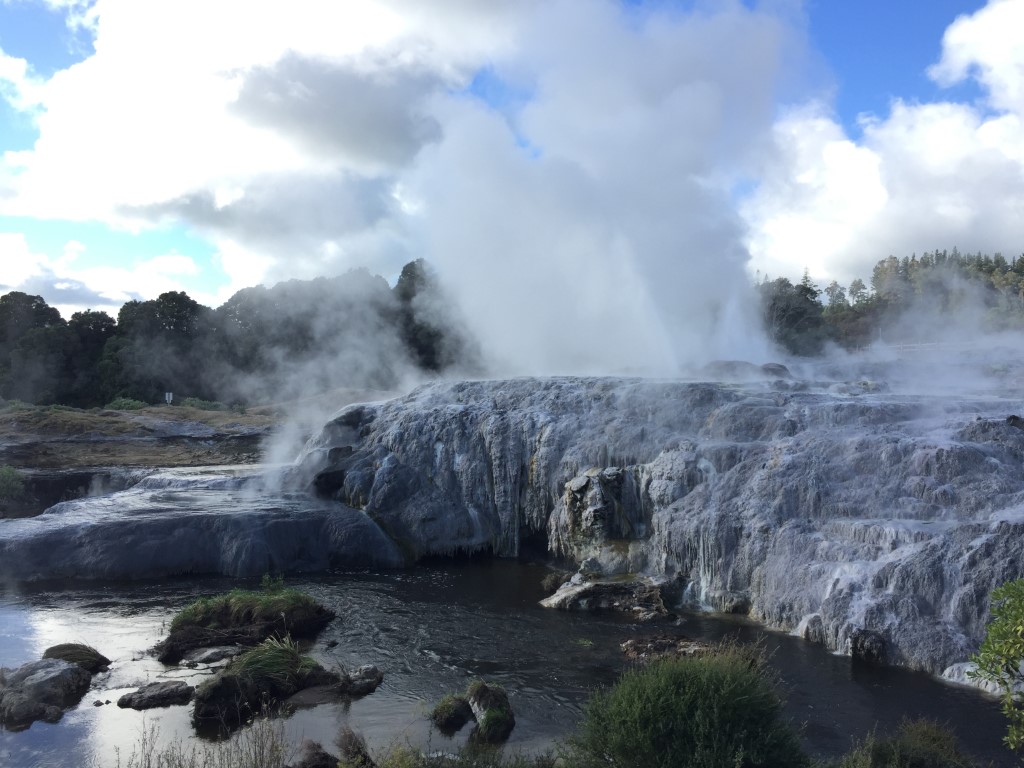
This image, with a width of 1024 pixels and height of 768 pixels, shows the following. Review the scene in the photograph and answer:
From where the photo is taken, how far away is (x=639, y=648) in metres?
12.2

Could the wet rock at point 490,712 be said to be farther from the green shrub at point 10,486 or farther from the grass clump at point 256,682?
the green shrub at point 10,486

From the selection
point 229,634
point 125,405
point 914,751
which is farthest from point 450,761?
point 125,405

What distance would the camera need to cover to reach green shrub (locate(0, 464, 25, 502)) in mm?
25344

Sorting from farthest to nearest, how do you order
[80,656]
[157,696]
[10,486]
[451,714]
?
[10,486] → [80,656] → [157,696] → [451,714]

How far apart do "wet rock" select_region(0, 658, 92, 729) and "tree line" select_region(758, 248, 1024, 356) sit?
31.4m

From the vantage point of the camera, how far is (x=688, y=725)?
259 inches

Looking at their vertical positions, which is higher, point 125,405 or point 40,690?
point 125,405

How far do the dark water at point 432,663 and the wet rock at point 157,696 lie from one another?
22cm

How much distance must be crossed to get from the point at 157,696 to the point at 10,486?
1898cm

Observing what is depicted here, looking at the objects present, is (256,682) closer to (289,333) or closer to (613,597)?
(613,597)

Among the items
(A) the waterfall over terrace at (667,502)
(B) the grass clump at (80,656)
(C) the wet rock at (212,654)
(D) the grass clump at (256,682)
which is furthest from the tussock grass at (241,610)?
(A) the waterfall over terrace at (667,502)

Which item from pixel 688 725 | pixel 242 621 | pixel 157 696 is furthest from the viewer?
pixel 242 621

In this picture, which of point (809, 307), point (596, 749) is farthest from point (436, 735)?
point (809, 307)

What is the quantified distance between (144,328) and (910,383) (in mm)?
46752
